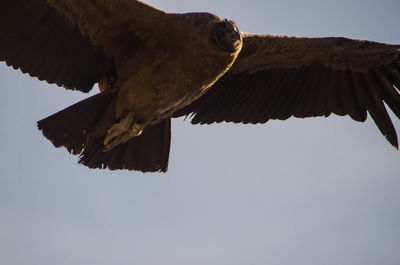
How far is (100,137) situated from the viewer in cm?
619

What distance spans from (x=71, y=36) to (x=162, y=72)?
3.19 feet

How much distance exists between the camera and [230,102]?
23.0 ft

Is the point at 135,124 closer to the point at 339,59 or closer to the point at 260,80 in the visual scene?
the point at 260,80

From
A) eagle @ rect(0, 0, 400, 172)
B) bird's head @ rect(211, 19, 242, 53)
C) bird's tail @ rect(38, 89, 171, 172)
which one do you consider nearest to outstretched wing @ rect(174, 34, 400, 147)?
eagle @ rect(0, 0, 400, 172)

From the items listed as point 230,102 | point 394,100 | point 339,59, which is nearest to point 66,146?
point 230,102

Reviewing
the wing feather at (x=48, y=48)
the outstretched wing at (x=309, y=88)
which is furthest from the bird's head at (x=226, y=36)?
the wing feather at (x=48, y=48)

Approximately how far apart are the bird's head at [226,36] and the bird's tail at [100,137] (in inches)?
46.8

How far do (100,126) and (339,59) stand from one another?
253cm

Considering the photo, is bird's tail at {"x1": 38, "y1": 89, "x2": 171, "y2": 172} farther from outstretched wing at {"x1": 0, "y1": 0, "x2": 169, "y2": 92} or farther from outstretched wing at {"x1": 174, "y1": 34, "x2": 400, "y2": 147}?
outstretched wing at {"x1": 174, "y1": 34, "x2": 400, "y2": 147}

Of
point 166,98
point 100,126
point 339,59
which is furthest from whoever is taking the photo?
point 339,59

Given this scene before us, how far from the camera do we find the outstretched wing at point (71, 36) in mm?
5688

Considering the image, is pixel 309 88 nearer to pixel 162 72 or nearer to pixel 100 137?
pixel 162 72

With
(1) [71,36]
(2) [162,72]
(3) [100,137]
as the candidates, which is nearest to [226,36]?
(2) [162,72]

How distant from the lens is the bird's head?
5352 millimetres
